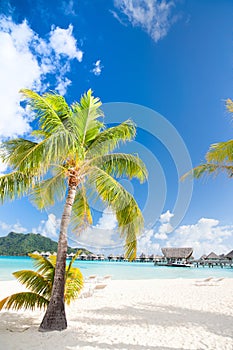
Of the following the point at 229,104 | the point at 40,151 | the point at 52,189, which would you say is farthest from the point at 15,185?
the point at 229,104

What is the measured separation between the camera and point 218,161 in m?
7.89

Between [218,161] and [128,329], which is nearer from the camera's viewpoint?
[128,329]

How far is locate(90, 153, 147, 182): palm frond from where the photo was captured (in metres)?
6.24

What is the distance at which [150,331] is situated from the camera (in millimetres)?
5832

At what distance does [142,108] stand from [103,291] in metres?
9.83

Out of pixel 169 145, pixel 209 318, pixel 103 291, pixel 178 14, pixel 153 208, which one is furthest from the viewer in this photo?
pixel 103 291

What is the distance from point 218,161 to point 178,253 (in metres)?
39.1

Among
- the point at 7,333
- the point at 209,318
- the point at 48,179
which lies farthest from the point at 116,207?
the point at 209,318

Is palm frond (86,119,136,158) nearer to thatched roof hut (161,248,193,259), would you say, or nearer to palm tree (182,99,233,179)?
palm tree (182,99,233,179)

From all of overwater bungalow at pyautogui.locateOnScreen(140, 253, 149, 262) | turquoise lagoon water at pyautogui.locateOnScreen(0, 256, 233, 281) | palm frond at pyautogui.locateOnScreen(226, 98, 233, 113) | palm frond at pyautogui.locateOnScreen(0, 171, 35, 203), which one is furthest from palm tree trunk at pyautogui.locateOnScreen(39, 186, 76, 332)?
overwater bungalow at pyautogui.locateOnScreen(140, 253, 149, 262)

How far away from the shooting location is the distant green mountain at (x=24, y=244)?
6969cm

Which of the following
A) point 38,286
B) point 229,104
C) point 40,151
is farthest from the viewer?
point 229,104

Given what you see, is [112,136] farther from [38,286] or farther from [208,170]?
[38,286]

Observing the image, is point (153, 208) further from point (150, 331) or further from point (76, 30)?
point (76, 30)
